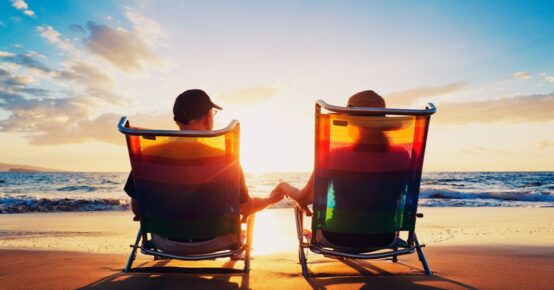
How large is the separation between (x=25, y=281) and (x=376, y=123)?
332cm

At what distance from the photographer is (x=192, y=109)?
3260 mm

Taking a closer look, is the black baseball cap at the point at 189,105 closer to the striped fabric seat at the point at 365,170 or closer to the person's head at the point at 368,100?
the striped fabric seat at the point at 365,170

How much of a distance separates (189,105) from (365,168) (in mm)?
1559

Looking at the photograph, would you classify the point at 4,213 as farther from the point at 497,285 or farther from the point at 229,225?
the point at 497,285

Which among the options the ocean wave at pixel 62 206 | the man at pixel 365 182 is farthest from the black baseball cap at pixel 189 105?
the ocean wave at pixel 62 206

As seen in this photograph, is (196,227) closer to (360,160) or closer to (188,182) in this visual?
(188,182)

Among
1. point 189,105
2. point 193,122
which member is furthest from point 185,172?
point 189,105

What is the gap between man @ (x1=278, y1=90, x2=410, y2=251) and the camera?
3160mm

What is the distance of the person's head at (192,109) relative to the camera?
128 inches

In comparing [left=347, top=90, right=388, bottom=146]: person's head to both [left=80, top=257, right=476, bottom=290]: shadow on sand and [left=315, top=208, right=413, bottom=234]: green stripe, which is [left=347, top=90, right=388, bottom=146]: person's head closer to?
[left=315, top=208, right=413, bottom=234]: green stripe

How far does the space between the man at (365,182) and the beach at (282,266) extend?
36 centimetres

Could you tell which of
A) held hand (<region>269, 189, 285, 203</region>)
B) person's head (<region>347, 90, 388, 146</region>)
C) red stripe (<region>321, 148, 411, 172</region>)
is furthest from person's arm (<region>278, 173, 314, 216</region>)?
person's head (<region>347, 90, 388, 146</region>)

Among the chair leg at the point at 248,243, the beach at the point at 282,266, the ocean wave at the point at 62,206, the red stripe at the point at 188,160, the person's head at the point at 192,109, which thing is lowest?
the ocean wave at the point at 62,206

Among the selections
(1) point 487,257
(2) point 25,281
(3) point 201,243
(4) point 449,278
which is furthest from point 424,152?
(2) point 25,281
